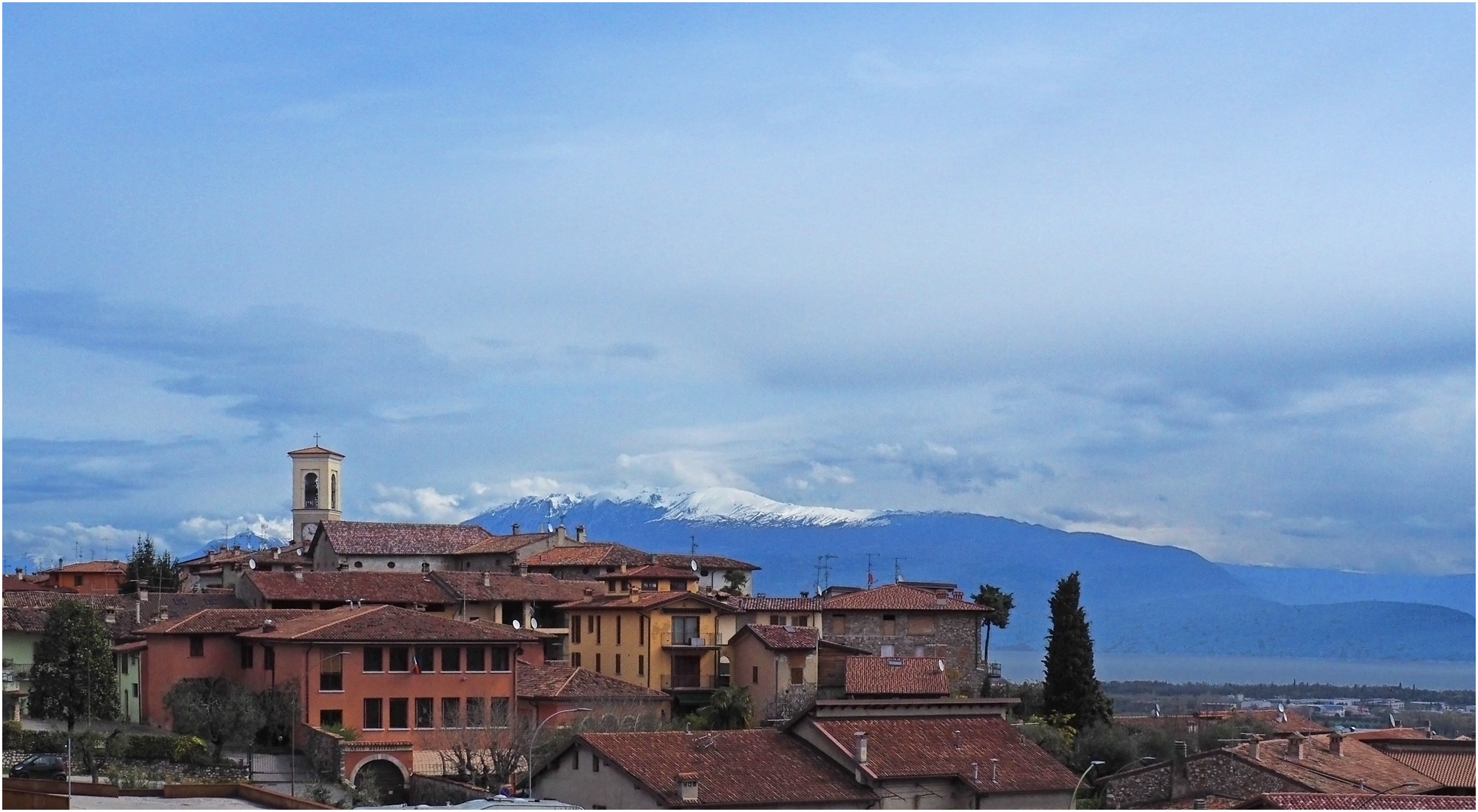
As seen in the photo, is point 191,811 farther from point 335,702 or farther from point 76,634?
point 76,634

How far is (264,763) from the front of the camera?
46.1 m

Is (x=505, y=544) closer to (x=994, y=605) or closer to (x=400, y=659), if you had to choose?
(x=994, y=605)

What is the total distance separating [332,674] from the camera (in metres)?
48.8

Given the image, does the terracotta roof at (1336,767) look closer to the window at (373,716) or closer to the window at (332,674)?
the window at (373,716)

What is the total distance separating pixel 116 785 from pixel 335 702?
12.0 m

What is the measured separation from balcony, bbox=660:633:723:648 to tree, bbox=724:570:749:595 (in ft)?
51.5

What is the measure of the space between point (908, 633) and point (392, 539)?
87.6 feet

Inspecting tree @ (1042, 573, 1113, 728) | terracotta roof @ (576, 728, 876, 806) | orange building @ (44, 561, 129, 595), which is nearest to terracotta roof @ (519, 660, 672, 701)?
terracotta roof @ (576, 728, 876, 806)

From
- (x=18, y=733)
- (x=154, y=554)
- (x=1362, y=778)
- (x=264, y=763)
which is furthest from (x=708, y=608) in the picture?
(x=154, y=554)

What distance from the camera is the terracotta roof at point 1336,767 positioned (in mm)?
36188

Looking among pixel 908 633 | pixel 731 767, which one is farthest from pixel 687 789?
pixel 908 633

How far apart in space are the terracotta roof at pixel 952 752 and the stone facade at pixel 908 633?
2158 cm

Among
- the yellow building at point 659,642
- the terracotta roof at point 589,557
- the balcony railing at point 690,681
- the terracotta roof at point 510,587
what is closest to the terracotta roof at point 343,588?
the terracotta roof at point 510,587

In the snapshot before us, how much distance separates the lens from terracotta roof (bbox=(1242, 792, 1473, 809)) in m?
29.4
